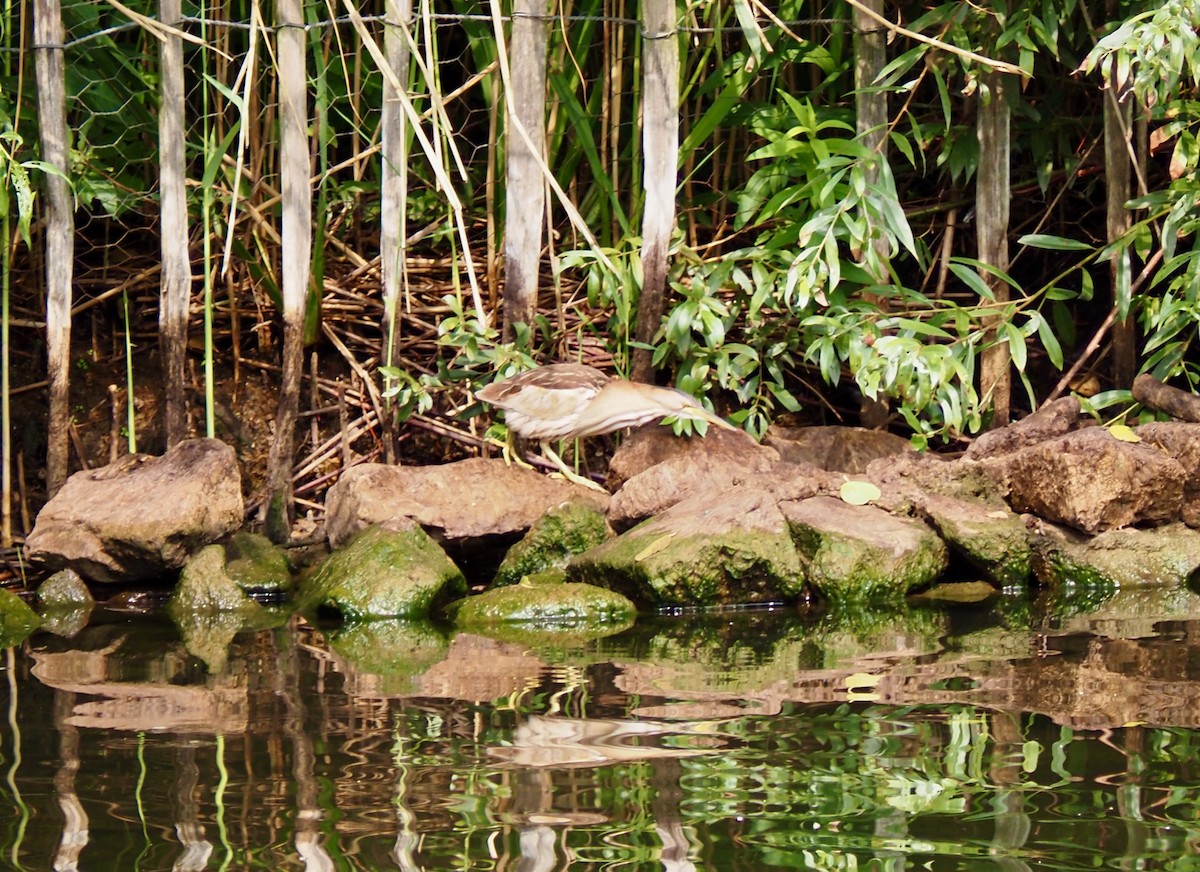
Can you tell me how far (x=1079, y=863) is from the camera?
85.7 inches

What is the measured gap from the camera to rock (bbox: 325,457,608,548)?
5.41 m

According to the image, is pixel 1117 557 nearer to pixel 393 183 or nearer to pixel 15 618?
pixel 393 183

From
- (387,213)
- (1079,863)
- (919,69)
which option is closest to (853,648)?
(1079,863)

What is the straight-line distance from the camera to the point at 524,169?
5590mm

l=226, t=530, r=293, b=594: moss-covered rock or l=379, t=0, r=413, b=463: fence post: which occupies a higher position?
l=379, t=0, r=413, b=463: fence post

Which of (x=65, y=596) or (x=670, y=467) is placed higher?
(x=670, y=467)

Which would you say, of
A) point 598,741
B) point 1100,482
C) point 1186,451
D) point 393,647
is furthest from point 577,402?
point 598,741

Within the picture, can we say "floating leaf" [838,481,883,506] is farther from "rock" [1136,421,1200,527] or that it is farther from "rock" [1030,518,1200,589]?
"rock" [1136,421,1200,527]

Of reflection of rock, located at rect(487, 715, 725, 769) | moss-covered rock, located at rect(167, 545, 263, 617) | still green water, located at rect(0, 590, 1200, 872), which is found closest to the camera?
still green water, located at rect(0, 590, 1200, 872)

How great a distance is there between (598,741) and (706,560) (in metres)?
1.99

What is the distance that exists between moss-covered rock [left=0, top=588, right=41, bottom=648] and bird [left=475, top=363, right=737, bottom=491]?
1.85m

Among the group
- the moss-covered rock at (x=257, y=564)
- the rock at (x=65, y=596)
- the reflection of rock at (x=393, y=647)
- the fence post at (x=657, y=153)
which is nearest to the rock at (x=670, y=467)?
the fence post at (x=657, y=153)

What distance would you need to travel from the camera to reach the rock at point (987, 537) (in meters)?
5.11

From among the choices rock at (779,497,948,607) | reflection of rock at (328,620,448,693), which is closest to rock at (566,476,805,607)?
rock at (779,497,948,607)
